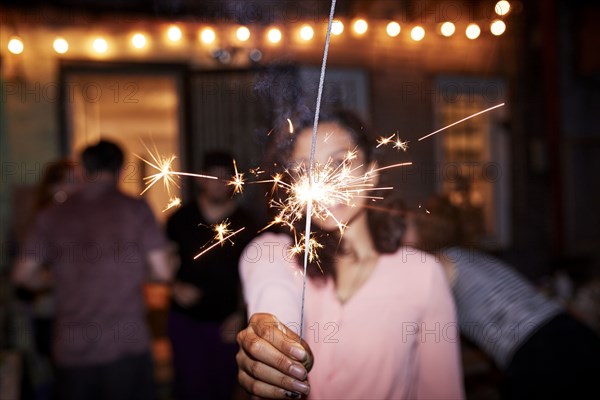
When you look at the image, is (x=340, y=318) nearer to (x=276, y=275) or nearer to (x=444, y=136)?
(x=276, y=275)

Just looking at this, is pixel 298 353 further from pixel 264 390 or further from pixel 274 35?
pixel 274 35

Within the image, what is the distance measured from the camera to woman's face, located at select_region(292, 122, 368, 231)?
1.20 m

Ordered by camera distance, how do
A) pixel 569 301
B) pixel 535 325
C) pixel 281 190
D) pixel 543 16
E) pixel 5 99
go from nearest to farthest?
pixel 281 190 < pixel 535 325 < pixel 569 301 < pixel 5 99 < pixel 543 16

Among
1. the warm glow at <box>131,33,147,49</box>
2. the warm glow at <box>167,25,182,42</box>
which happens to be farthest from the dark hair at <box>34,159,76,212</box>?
the warm glow at <box>167,25,182,42</box>

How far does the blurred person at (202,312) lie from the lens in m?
2.91

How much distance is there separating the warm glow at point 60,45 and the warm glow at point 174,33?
1.01m

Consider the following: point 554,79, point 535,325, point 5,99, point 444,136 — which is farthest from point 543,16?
point 5,99

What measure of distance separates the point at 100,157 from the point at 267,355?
182 cm

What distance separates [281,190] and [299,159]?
10cm

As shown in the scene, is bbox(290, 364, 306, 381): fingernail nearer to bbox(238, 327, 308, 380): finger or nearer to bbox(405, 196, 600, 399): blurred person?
bbox(238, 327, 308, 380): finger

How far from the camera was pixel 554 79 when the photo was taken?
568cm

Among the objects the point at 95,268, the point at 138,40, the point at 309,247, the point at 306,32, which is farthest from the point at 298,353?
the point at 138,40

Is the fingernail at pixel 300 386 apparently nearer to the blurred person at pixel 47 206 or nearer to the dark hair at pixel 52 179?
the blurred person at pixel 47 206

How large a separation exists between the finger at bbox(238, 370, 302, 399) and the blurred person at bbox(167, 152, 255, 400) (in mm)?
1835
